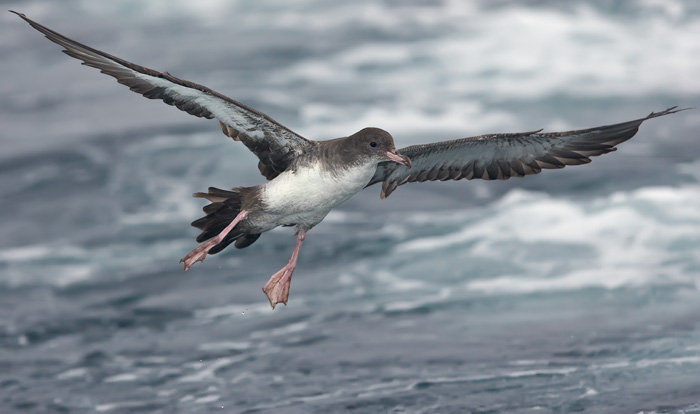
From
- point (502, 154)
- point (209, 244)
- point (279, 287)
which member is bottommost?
point (279, 287)

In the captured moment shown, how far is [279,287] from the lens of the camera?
1430cm

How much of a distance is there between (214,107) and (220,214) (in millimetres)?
1503

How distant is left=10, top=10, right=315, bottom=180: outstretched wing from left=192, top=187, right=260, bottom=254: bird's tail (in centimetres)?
56

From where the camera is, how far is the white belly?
12.8 m

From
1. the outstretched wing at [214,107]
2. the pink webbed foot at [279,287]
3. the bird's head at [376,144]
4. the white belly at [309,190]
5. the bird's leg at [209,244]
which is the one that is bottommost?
the pink webbed foot at [279,287]

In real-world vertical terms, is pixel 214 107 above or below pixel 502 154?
above

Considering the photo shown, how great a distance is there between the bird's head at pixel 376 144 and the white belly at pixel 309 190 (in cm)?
19

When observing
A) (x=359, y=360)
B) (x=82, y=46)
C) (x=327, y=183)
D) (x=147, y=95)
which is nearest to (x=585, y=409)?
(x=359, y=360)

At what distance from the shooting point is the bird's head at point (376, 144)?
12641mm

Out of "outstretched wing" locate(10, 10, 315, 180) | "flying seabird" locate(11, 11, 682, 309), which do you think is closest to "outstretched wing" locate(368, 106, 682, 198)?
Answer: "flying seabird" locate(11, 11, 682, 309)

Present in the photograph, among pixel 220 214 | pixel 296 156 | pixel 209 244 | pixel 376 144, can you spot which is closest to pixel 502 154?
pixel 376 144

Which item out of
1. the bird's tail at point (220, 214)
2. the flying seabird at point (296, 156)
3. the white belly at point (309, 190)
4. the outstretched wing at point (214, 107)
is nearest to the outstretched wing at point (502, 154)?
the flying seabird at point (296, 156)

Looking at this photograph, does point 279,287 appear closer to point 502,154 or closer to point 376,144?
point 376,144

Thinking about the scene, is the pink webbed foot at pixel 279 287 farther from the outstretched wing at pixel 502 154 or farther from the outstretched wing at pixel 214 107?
the outstretched wing at pixel 502 154
